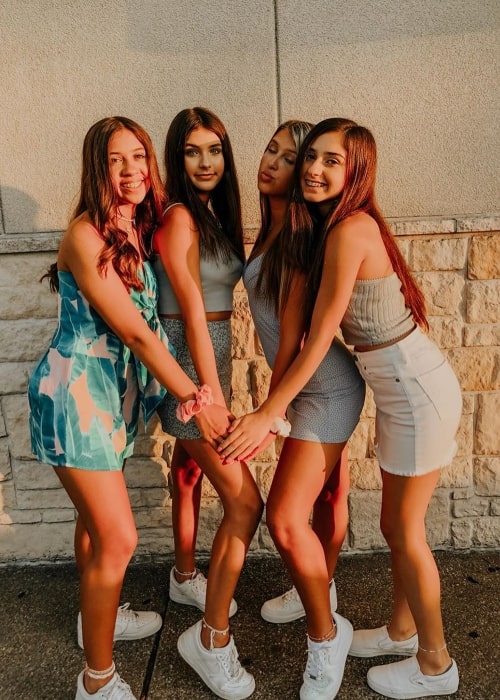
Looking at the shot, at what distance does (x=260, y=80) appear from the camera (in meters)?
3.18

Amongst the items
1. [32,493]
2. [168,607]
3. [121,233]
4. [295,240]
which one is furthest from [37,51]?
[168,607]

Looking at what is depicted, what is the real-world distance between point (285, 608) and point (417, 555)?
89 centimetres

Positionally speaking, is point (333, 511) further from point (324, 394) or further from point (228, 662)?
point (228, 662)

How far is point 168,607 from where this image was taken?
10.3 ft

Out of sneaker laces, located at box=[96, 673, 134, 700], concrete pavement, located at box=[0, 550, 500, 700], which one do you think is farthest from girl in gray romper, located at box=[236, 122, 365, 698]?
sneaker laces, located at box=[96, 673, 134, 700]

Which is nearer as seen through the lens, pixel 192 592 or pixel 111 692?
pixel 111 692

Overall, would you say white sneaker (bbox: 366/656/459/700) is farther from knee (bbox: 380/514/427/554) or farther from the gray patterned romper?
the gray patterned romper

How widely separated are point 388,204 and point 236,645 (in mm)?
2352

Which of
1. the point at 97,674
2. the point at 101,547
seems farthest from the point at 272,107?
the point at 97,674

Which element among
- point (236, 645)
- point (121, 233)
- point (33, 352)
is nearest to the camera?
point (121, 233)

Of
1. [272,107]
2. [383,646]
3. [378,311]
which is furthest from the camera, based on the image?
[272,107]

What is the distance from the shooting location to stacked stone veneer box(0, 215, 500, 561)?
3.23 meters

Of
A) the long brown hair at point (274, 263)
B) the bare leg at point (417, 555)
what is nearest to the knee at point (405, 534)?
the bare leg at point (417, 555)

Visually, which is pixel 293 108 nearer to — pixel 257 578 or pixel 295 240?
pixel 295 240
